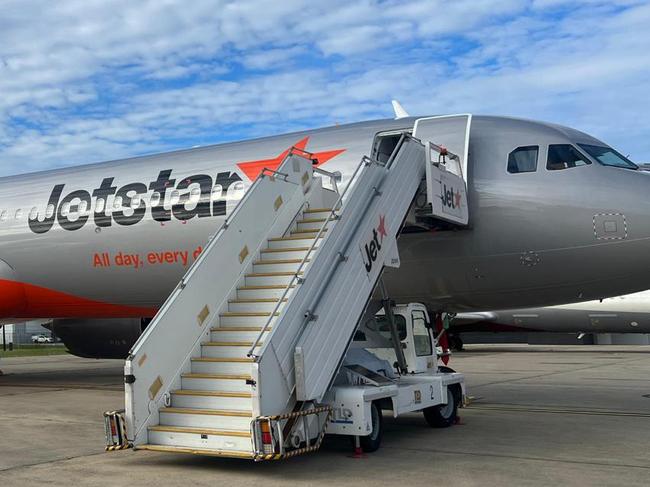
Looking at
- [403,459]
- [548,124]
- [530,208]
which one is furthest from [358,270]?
[548,124]

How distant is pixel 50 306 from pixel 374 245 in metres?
9.25

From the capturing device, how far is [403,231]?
11.9 meters

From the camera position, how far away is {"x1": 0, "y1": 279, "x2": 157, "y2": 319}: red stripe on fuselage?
15.5m

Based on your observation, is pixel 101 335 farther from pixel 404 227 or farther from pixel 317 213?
pixel 404 227

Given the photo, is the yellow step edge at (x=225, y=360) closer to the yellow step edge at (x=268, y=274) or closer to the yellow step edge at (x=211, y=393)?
the yellow step edge at (x=211, y=393)

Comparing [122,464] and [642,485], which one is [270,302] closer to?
[122,464]

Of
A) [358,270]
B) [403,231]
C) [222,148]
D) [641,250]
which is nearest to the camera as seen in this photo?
[358,270]

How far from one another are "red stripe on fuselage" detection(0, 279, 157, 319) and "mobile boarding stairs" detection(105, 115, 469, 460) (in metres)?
5.61

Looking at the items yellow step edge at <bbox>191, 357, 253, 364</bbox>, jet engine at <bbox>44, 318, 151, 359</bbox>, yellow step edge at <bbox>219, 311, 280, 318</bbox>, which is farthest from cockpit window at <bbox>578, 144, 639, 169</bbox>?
jet engine at <bbox>44, 318, 151, 359</bbox>

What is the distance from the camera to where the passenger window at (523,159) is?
11.6m

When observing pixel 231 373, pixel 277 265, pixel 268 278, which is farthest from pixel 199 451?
pixel 277 265

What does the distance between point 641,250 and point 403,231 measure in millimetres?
3472

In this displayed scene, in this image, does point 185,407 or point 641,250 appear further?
point 641,250

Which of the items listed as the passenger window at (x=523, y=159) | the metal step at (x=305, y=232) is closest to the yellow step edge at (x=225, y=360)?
the metal step at (x=305, y=232)
